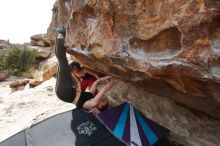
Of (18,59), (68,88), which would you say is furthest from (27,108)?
(18,59)

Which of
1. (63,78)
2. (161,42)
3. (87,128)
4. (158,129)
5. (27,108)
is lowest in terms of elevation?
(27,108)

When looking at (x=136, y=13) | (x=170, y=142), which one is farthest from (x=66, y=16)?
(x=170, y=142)

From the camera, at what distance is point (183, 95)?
2.94 m

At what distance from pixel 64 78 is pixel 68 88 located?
13 cm

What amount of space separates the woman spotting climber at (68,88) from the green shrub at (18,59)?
13654 mm

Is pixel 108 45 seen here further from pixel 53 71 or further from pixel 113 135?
pixel 53 71

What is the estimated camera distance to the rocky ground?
16.7ft

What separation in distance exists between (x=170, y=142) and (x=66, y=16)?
74.5 inches

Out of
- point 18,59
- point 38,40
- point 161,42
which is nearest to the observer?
point 161,42

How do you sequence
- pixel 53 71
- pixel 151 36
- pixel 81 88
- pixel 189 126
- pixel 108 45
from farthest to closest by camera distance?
pixel 53 71, pixel 81 88, pixel 189 126, pixel 108 45, pixel 151 36

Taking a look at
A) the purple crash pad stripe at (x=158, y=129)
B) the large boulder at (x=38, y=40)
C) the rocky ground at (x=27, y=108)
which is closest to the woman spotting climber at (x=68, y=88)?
the purple crash pad stripe at (x=158, y=129)

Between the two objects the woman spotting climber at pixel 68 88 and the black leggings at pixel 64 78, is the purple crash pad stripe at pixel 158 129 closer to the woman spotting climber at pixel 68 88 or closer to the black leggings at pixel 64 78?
the woman spotting climber at pixel 68 88

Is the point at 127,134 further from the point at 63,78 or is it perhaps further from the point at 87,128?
the point at 63,78

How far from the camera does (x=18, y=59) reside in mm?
17516
